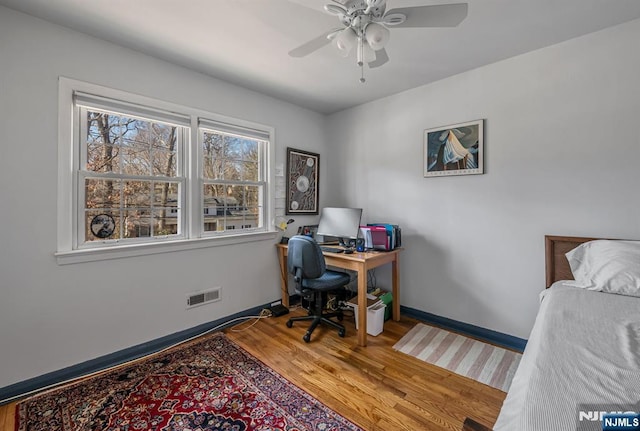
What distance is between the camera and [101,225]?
211 cm

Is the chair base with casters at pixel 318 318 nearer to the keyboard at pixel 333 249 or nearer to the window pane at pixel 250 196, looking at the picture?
the keyboard at pixel 333 249

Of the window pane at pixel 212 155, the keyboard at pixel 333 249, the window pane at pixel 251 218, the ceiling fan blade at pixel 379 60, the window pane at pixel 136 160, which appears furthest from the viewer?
the window pane at pixel 251 218

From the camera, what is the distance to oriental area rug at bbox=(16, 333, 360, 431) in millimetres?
1533

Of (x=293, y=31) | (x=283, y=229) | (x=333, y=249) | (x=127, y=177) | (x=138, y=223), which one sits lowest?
(x=333, y=249)

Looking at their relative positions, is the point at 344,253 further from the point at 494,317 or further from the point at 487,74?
the point at 487,74

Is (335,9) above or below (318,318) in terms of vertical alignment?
above

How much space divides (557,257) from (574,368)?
1542 mm

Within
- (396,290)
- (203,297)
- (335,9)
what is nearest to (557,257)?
(396,290)

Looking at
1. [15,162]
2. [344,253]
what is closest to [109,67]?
[15,162]

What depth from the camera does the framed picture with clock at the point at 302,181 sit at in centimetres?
334

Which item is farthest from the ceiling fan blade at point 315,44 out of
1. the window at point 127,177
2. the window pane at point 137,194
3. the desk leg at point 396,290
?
the desk leg at point 396,290

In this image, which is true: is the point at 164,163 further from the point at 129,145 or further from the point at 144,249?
the point at 144,249

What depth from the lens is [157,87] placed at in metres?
2.30

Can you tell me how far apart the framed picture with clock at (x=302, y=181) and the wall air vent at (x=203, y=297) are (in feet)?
3.95
